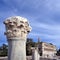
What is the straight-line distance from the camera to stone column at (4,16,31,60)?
6719mm

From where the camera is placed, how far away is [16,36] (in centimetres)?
677

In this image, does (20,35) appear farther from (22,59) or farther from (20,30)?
(22,59)

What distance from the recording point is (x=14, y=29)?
22.4ft

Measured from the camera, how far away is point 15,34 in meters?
6.80

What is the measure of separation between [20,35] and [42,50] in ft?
166

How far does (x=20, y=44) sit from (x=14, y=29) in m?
0.49

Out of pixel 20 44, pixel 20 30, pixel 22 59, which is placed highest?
pixel 20 30

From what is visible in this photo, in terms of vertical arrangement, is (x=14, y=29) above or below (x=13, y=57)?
above

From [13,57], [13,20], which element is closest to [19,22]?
[13,20]

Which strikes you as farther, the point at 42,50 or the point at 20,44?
the point at 42,50

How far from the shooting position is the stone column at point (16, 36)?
6719mm

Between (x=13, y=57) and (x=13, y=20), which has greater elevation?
(x=13, y=20)

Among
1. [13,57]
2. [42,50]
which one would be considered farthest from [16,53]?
[42,50]

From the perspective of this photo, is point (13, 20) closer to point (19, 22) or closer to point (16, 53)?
point (19, 22)
